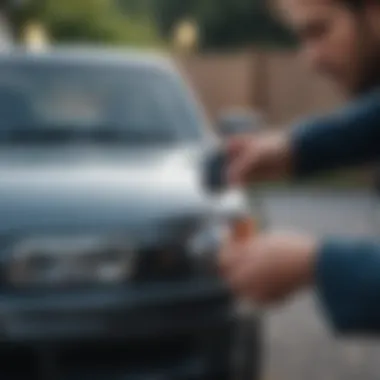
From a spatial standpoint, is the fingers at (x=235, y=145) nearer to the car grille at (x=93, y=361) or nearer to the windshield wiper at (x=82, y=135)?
the car grille at (x=93, y=361)

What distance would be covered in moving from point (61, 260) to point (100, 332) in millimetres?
290

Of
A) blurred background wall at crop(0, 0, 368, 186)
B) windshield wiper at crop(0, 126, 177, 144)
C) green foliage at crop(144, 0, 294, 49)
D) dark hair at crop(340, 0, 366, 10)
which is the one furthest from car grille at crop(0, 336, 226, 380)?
green foliage at crop(144, 0, 294, 49)

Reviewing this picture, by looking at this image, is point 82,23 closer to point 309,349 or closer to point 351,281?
point 309,349

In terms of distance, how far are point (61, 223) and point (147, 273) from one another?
36cm

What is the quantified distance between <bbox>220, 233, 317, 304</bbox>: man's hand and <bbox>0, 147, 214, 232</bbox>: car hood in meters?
3.85

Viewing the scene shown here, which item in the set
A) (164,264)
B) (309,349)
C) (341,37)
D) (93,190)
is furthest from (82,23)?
(341,37)

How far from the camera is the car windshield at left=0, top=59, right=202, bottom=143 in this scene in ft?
26.2

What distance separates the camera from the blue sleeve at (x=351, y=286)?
2.17 metres

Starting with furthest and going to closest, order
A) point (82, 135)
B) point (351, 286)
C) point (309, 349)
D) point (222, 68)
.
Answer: point (222, 68) → point (309, 349) → point (82, 135) → point (351, 286)

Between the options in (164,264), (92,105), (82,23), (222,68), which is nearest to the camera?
(164,264)

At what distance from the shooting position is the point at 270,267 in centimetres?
226

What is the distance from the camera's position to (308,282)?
224 cm

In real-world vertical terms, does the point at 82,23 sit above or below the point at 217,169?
above

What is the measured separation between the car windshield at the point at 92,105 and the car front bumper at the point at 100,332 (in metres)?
1.57
